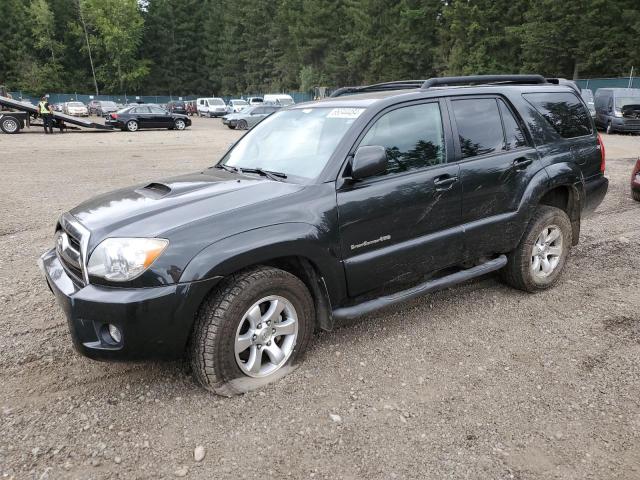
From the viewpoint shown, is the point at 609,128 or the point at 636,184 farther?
the point at 609,128

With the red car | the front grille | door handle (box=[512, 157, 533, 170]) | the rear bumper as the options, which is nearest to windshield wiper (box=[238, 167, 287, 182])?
the front grille

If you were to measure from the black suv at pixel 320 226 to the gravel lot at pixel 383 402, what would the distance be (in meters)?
0.31

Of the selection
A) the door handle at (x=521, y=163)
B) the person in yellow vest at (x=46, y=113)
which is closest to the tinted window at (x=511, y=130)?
the door handle at (x=521, y=163)

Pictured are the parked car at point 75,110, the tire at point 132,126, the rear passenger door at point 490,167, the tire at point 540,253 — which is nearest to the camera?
the rear passenger door at point 490,167

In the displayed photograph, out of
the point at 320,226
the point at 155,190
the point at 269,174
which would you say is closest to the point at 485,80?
the point at 269,174

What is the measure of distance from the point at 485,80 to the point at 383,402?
9.96 ft

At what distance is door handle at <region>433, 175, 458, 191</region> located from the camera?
12.2ft

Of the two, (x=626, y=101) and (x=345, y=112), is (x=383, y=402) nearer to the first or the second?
(x=345, y=112)

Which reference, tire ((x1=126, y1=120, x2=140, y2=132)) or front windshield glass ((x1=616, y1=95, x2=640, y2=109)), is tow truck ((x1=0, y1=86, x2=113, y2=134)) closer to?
tire ((x1=126, y1=120, x2=140, y2=132))

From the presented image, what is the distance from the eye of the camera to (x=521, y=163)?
13.9ft

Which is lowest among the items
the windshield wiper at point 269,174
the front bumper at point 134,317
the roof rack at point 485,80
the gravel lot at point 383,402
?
the gravel lot at point 383,402

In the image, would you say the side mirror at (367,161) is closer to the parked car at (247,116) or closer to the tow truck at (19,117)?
the tow truck at (19,117)

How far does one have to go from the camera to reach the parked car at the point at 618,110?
20.4 meters

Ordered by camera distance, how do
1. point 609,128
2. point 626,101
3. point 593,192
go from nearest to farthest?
1. point 593,192
2. point 626,101
3. point 609,128
